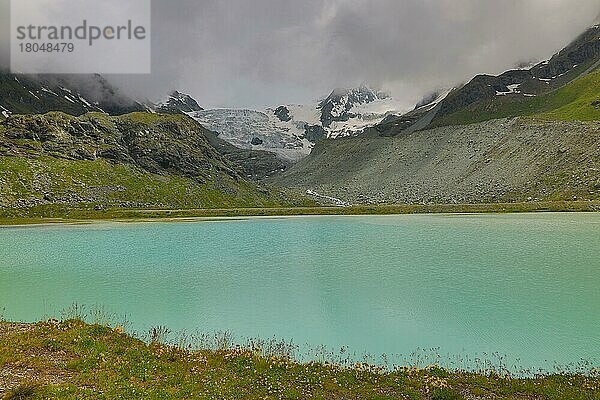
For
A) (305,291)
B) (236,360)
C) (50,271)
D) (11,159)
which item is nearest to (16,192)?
(11,159)

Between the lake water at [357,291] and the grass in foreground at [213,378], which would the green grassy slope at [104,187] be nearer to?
the lake water at [357,291]

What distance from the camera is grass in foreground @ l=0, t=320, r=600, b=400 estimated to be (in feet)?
43.1

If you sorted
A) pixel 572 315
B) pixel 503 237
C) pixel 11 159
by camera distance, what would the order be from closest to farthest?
pixel 572 315 → pixel 503 237 → pixel 11 159

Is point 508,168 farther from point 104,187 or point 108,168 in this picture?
point 108,168

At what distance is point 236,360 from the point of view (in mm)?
16016

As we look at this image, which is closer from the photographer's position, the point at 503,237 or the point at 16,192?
the point at 503,237

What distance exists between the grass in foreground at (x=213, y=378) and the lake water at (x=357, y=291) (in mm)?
3776

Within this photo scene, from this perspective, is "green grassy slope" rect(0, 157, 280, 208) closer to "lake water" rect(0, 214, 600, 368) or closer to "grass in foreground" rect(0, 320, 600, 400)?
"lake water" rect(0, 214, 600, 368)

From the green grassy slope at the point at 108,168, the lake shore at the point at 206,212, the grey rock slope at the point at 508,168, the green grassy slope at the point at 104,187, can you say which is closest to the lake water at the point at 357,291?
the lake shore at the point at 206,212

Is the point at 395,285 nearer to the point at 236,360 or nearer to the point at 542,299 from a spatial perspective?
the point at 542,299

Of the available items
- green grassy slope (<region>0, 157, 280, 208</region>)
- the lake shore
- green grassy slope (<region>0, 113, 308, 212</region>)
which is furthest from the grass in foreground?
green grassy slope (<region>0, 157, 280, 208</region>)

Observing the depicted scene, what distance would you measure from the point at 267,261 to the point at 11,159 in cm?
12686

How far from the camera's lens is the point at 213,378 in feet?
Result: 47.5

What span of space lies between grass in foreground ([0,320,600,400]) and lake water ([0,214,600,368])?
3776mm
